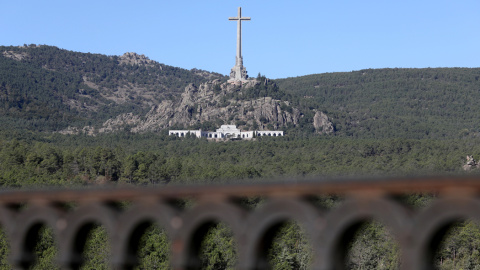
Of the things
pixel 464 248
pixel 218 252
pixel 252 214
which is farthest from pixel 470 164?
pixel 252 214

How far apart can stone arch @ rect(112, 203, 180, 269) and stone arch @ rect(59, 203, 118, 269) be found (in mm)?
194

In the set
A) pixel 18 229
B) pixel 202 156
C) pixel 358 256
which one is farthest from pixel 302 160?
pixel 18 229

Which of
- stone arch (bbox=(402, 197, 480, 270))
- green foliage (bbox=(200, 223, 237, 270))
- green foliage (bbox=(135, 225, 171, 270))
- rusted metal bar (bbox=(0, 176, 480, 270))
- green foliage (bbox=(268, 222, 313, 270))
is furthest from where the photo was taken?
green foliage (bbox=(268, 222, 313, 270))

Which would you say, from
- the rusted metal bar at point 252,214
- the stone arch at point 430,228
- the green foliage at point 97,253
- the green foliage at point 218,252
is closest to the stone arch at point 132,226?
the rusted metal bar at point 252,214

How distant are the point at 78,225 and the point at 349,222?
4494 millimetres

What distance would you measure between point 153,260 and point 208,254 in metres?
3.87

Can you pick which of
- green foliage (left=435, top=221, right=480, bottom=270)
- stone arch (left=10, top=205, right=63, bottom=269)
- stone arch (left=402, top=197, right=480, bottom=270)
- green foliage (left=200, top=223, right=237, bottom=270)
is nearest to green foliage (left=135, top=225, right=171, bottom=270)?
green foliage (left=200, top=223, right=237, bottom=270)

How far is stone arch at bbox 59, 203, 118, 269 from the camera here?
1225cm

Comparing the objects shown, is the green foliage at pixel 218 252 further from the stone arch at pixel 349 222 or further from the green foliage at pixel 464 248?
Answer: the stone arch at pixel 349 222

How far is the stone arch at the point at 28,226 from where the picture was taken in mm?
12773

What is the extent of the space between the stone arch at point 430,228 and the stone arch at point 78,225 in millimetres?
4594

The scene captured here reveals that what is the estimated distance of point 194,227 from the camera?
11.5 m

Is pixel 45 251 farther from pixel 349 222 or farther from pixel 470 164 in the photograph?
pixel 470 164

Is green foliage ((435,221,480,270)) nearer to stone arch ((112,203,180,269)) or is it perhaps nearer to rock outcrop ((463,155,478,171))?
rock outcrop ((463,155,478,171))
